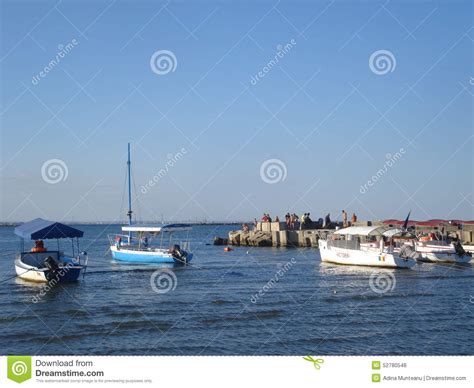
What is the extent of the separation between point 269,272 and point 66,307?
58.4ft

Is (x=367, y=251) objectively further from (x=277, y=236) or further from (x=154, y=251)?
(x=277, y=236)

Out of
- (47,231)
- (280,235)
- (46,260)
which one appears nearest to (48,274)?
(46,260)

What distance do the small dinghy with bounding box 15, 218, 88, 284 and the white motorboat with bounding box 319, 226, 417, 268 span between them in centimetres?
1997

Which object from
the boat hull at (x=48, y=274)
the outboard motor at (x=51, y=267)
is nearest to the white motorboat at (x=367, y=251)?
the boat hull at (x=48, y=274)

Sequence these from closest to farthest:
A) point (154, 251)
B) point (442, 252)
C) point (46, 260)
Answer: point (46, 260), point (442, 252), point (154, 251)

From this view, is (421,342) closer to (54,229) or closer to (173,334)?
(173,334)

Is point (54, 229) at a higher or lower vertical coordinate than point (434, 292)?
higher

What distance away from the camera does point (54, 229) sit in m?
35.1

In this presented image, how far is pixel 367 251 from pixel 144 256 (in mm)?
17926

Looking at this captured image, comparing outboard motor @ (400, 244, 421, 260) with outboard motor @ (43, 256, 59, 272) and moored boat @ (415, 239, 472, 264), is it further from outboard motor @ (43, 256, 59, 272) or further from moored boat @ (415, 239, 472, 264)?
outboard motor @ (43, 256, 59, 272)

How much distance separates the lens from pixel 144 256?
51.4 meters
